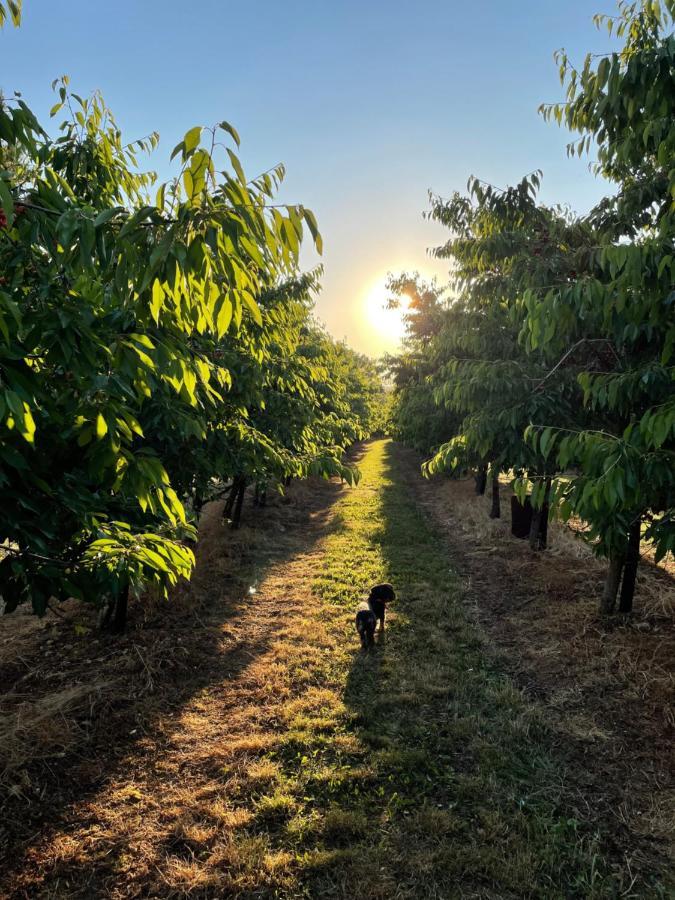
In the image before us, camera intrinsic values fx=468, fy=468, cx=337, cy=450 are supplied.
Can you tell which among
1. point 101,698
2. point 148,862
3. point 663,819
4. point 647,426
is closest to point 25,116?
point 647,426

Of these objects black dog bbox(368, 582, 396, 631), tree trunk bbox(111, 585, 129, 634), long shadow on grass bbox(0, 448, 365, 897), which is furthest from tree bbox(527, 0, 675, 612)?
tree trunk bbox(111, 585, 129, 634)

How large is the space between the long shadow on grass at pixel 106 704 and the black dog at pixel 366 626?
53.7 inches

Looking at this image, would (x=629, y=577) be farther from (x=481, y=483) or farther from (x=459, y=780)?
(x=481, y=483)

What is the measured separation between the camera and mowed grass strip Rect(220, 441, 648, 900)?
2.98 m

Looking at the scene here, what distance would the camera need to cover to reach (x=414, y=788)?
373 centimetres

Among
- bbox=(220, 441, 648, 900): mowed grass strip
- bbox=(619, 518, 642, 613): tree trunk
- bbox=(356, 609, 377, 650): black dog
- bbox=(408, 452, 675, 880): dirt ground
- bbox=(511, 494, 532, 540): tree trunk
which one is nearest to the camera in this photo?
bbox=(220, 441, 648, 900): mowed grass strip

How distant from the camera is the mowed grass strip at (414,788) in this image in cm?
298

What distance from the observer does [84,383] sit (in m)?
2.20

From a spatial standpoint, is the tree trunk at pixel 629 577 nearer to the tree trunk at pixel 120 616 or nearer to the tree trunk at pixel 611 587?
the tree trunk at pixel 611 587

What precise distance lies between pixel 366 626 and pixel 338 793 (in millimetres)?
2378

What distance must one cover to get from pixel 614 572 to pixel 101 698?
6553 millimetres

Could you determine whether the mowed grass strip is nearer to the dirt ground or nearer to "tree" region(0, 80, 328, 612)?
the dirt ground

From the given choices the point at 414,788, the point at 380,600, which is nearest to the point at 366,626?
the point at 380,600

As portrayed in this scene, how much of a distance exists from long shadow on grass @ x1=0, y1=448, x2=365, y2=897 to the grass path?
0.13 feet
